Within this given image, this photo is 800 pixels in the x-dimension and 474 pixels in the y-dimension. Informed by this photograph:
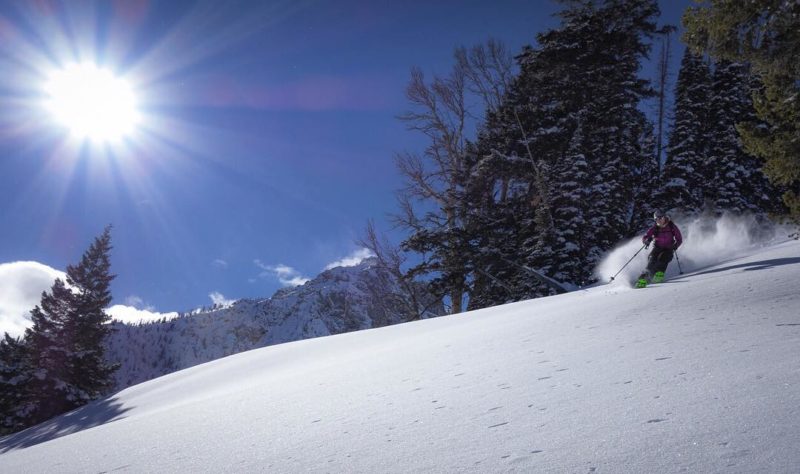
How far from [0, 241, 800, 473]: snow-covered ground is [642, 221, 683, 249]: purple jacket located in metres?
3.87

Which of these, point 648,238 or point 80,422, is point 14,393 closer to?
point 80,422

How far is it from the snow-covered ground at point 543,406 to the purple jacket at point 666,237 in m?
3.87

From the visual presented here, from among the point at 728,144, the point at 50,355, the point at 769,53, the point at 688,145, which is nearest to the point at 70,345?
the point at 50,355

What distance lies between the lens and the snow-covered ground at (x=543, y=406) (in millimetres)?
1802

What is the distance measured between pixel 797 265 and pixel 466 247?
1246 cm

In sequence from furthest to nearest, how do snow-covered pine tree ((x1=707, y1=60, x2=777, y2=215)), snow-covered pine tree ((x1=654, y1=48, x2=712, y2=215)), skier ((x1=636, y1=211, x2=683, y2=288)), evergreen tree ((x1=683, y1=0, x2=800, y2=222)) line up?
snow-covered pine tree ((x1=707, y1=60, x2=777, y2=215)), snow-covered pine tree ((x1=654, y1=48, x2=712, y2=215)), skier ((x1=636, y1=211, x2=683, y2=288)), evergreen tree ((x1=683, y1=0, x2=800, y2=222))

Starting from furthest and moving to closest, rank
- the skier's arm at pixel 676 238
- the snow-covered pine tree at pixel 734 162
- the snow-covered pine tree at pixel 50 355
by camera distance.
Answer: the snow-covered pine tree at pixel 50 355
the snow-covered pine tree at pixel 734 162
the skier's arm at pixel 676 238

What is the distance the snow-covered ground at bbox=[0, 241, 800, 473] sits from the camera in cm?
180

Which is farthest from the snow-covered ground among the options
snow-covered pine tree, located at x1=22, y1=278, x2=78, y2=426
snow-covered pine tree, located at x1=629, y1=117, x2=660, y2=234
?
A: snow-covered pine tree, located at x1=22, y1=278, x2=78, y2=426

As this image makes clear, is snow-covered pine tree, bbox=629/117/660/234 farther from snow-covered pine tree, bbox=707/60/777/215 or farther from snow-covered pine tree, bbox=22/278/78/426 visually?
snow-covered pine tree, bbox=22/278/78/426

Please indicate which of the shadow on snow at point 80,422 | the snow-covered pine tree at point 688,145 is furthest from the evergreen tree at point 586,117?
the shadow on snow at point 80,422

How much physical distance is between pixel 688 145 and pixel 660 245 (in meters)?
17.4

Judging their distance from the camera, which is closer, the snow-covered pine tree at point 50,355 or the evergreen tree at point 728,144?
the evergreen tree at point 728,144

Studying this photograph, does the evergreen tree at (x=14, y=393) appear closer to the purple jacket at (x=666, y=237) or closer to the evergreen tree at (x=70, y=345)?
the evergreen tree at (x=70, y=345)
